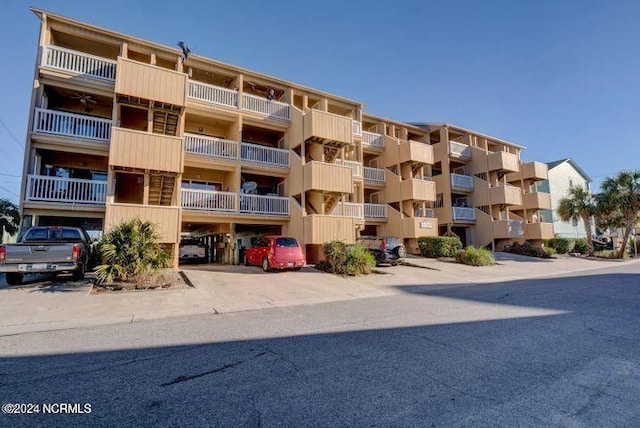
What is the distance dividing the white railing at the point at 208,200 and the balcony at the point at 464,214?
19083 mm

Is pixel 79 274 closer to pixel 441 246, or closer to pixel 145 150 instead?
pixel 145 150

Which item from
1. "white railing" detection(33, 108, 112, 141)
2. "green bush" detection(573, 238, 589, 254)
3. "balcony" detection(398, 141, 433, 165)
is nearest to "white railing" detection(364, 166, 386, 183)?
"balcony" detection(398, 141, 433, 165)

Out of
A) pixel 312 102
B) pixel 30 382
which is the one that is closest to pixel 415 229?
A: pixel 312 102

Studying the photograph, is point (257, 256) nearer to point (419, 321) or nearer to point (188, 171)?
point (188, 171)

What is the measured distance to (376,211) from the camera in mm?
25219

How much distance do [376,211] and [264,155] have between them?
34.4ft

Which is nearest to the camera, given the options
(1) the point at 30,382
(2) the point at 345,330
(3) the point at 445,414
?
(3) the point at 445,414

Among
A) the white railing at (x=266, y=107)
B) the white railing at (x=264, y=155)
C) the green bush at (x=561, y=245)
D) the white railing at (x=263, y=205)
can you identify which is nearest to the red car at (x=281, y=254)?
the white railing at (x=263, y=205)

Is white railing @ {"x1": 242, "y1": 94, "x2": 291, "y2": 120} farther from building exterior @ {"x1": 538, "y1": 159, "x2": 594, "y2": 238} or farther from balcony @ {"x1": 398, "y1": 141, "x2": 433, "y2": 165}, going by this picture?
building exterior @ {"x1": 538, "y1": 159, "x2": 594, "y2": 238}

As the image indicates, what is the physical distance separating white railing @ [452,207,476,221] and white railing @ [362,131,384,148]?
28.2 feet

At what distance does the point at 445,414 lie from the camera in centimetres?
303

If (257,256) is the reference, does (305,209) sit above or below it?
above

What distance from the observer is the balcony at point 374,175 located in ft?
83.4

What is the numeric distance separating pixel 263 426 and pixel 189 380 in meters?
1.44
